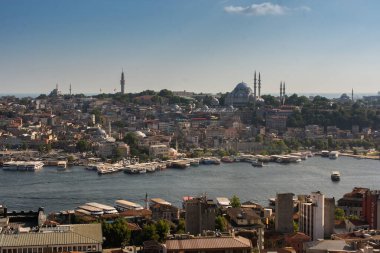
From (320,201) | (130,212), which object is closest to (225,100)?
(130,212)

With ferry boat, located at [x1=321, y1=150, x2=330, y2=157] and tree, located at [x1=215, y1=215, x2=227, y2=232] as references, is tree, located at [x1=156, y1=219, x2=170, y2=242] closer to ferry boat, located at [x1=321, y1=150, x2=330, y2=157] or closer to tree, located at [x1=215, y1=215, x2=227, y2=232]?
tree, located at [x1=215, y1=215, x2=227, y2=232]

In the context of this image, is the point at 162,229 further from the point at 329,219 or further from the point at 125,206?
the point at 125,206

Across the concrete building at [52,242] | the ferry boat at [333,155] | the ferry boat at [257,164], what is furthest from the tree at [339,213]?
the ferry boat at [333,155]

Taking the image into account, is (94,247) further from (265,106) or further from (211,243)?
(265,106)

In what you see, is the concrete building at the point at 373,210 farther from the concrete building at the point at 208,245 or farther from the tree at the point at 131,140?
the tree at the point at 131,140

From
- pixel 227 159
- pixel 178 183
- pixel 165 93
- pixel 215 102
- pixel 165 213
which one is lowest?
pixel 178 183

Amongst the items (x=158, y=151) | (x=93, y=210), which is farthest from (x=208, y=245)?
(x=158, y=151)

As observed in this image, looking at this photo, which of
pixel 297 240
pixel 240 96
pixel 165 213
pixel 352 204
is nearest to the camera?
pixel 297 240

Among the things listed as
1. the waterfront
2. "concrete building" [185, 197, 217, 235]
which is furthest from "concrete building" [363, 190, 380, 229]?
the waterfront
